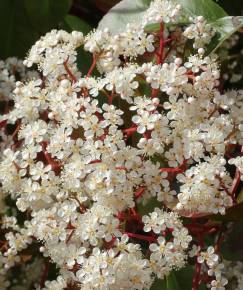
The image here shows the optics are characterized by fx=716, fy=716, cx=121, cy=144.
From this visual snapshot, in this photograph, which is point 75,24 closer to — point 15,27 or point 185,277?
point 15,27

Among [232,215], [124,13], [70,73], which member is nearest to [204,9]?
[124,13]

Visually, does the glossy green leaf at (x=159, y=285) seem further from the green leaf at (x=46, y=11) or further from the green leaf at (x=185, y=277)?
the green leaf at (x=46, y=11)

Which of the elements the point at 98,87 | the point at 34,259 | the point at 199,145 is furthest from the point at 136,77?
the point at 34,259

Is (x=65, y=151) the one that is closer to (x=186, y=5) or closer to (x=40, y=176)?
(x=40, y=176)

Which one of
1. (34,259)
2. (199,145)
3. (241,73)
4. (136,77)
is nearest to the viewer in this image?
(199,145)

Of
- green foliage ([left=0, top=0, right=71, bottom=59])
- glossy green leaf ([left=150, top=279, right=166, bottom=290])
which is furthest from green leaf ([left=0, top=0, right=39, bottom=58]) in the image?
glossy green leaf ([left=150, top=279, right=166, bottom=290])

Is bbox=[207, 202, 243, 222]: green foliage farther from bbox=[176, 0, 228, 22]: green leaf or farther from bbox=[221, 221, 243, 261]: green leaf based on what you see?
bbox=[176, 0, 228, 22]: green leaf

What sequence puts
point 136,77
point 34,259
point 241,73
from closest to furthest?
point 136,77
point 34,259
point 241,73
